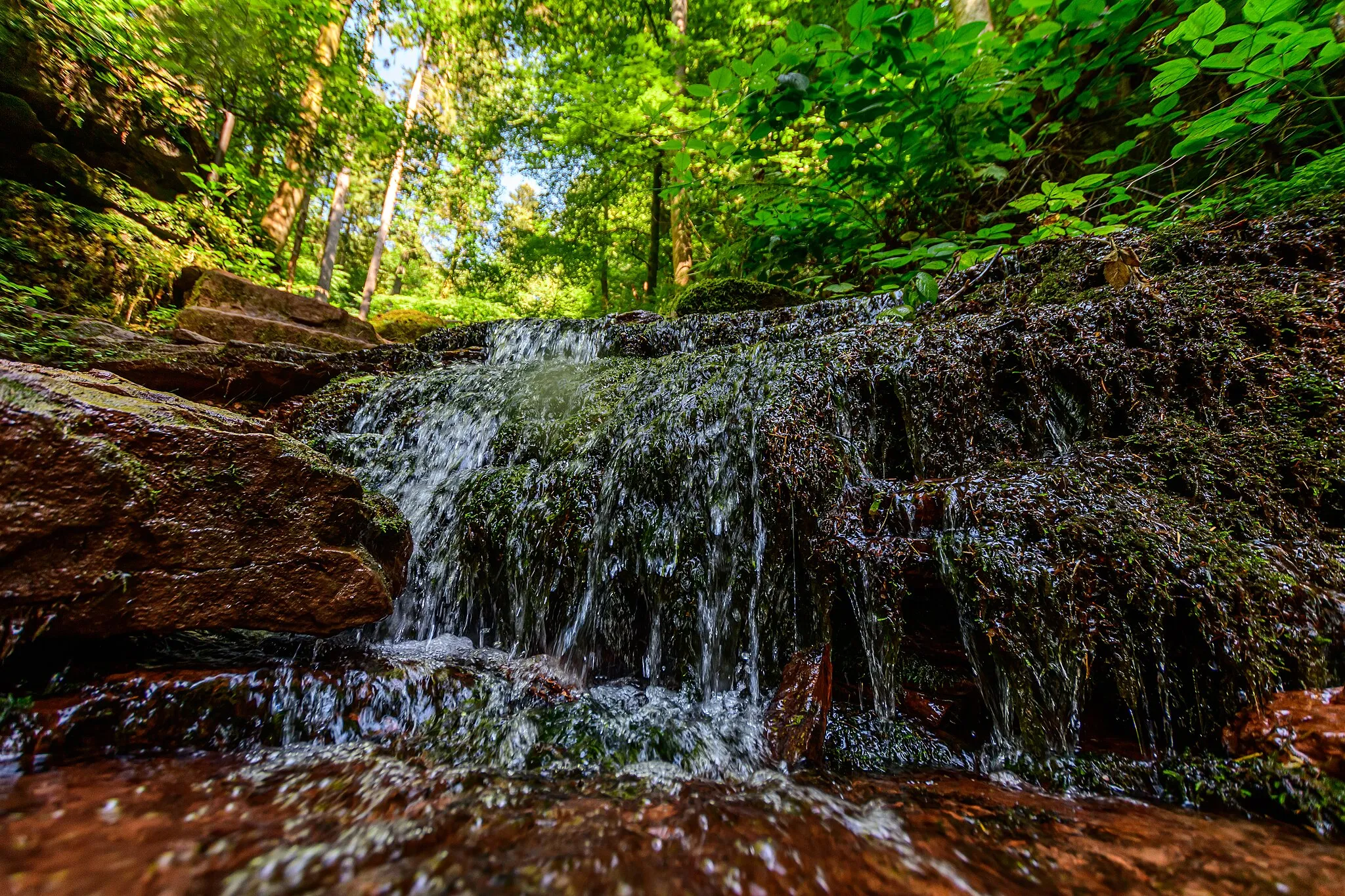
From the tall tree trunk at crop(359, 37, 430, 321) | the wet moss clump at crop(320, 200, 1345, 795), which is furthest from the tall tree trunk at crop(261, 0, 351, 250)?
the wet moss clump at crop(320, 200, 1345, 795)

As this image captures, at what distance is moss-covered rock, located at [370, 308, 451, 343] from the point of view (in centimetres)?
1027

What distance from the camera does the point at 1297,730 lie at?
1.32m

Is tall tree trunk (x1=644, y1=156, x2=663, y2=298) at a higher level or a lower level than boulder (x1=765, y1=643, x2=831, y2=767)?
higher

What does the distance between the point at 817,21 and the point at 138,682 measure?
33.2 ft

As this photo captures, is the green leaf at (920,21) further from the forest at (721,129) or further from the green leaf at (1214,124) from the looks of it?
the green leaf at (1214,124)

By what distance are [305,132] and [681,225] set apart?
265 inches

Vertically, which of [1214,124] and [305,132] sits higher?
[305,132]

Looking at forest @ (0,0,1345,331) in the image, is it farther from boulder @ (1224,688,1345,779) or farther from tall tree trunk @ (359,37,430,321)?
boulder @ (1224,688,1345,779)

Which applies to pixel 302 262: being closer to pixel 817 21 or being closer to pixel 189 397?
pixel 189 397

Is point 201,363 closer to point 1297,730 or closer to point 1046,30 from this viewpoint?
point 1297,730

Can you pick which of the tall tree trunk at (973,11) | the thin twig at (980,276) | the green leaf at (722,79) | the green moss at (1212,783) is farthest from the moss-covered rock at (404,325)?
the green moss at (1212,783)

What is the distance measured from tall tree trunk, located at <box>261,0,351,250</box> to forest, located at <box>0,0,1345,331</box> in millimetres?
62

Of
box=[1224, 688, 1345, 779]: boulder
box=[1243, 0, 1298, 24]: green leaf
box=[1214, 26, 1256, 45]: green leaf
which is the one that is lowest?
box=[1224, 688, 1345, 779]: boulder

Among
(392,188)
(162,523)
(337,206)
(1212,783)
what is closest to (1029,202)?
(1212,783)
